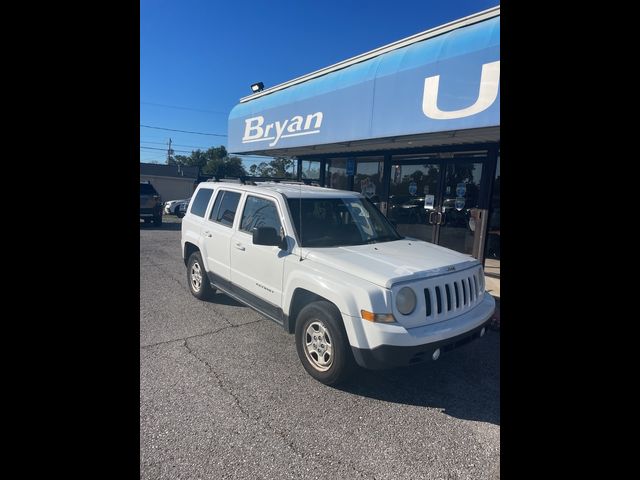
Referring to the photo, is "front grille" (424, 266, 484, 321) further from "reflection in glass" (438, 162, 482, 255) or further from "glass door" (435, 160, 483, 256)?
"reflection in glass" (438, 162, 482, 255)

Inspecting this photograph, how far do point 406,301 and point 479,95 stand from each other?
3318 mm

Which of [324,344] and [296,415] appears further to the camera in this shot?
[324,344]

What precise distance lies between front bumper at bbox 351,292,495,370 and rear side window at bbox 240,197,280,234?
1.61m

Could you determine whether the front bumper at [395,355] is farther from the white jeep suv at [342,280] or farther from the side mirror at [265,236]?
the side mirror at [265,236]

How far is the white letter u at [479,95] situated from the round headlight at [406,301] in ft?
10.2

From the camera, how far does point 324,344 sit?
3.16 metres

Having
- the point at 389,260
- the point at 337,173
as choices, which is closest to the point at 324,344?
the point at 389,260

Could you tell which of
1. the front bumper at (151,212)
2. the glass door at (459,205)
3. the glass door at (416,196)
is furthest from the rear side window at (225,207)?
the front bumper at (151,212)

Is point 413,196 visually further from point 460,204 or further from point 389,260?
point 389,260
